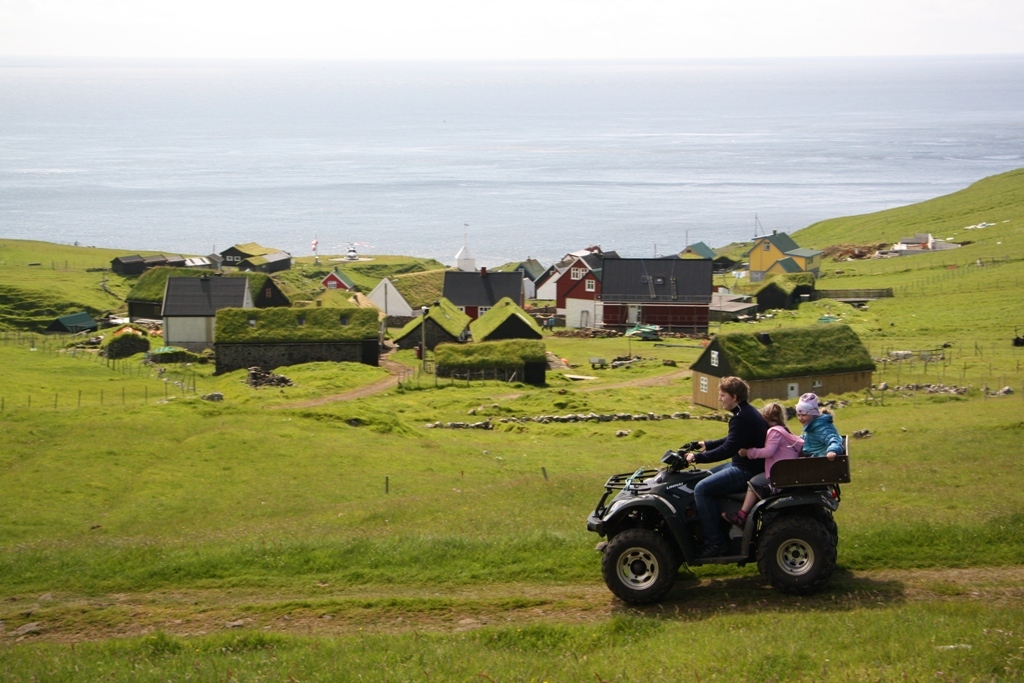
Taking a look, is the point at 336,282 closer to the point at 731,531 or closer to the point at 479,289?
the point at 479,289

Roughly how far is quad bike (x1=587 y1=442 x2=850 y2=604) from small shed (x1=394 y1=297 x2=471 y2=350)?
2030 inches

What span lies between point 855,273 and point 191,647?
104917 millimetres

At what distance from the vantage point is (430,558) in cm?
1536

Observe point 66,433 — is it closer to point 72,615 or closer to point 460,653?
point 72,615

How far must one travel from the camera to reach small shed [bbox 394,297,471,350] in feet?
216

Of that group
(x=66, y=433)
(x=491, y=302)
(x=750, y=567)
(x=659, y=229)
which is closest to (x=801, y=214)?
(x=659, y=229)

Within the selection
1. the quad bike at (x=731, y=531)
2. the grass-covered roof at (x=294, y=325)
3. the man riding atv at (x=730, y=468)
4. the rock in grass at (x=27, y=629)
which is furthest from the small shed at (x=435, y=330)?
the man riding atv at (x=730, y=468)

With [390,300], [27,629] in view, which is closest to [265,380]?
[390,300]

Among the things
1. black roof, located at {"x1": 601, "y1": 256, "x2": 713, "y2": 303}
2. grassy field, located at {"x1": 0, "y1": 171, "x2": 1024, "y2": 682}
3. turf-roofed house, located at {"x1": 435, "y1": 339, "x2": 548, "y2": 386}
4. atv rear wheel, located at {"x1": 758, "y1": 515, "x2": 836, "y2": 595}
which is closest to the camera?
grassy field, located at {"x1": 0, "y1": 171, "x2": 1024, "y2": 682}

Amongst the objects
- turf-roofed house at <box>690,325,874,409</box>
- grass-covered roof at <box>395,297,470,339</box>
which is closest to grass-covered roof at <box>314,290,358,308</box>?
Result: grass-covered roof at <box>395,297,470,339</box>

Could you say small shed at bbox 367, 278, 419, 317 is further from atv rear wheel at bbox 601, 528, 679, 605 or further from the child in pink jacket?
the child in pink jacket

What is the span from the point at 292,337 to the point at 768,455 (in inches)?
1960

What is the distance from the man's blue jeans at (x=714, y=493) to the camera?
1282 centimetres

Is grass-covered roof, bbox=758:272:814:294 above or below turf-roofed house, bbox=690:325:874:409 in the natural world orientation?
above
